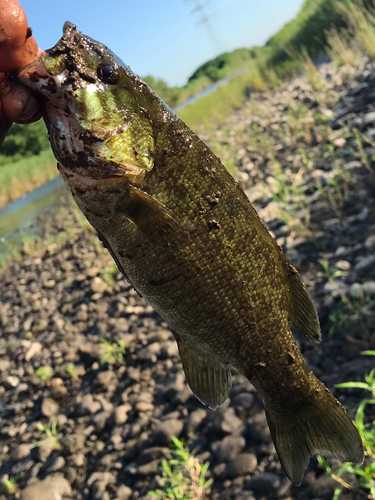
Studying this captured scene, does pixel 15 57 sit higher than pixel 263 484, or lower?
higher

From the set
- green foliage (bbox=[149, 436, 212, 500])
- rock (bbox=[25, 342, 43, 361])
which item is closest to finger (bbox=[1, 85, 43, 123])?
green foliage (bbox=[149, 436, 212, 500])

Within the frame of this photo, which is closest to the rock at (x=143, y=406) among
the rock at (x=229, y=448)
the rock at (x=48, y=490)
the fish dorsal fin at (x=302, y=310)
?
the rock at (x=48, y=490)

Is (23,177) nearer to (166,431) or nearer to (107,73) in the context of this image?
(166,431)

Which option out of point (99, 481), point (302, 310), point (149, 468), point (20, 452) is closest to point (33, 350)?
point (20, 452)

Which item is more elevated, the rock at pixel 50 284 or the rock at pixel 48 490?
the rock at pixel 50 284

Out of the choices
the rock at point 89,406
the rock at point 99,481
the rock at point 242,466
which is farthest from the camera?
the rock at point 89,406

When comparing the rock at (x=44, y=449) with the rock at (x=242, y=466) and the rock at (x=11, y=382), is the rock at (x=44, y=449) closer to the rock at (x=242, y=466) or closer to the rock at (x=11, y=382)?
the rock at (x=11, y=382)
